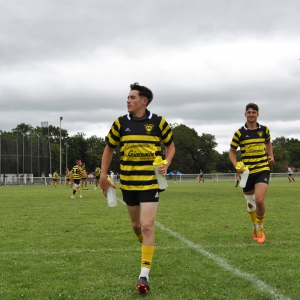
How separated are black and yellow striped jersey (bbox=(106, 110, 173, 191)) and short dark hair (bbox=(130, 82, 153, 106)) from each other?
27cm

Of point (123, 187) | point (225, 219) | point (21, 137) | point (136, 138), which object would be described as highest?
point (21, 137)

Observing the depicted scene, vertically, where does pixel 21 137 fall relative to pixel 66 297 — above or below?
above

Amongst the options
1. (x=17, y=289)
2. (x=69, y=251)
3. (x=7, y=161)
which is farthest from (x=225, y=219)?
(x=7, y=161)

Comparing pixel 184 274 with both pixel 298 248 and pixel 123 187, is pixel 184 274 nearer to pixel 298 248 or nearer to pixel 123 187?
pixel 123 187

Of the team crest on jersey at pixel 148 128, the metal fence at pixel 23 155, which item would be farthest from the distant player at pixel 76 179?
the metal fence at pixel 23 155

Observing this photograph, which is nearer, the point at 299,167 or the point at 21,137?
the point at 21,137

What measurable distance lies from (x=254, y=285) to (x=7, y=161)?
5743 cm

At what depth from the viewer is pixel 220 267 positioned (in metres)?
Answer: 6.01

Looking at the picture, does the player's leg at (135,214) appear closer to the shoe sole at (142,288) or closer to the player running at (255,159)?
the shoe sole at (142,288)

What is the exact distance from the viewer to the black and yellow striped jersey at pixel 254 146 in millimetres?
8336

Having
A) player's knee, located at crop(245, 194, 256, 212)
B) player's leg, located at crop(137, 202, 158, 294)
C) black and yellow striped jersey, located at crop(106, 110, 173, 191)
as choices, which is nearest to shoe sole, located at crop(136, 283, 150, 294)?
player's leg, located at crop(137, 202, 158, 294)

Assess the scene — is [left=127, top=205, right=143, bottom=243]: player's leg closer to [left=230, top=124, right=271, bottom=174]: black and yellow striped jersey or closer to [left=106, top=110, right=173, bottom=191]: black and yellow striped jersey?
[left=106, top=110, right=173, bottom=191]: black and yellow striped jersey

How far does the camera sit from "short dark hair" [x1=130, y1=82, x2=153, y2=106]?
219 inches

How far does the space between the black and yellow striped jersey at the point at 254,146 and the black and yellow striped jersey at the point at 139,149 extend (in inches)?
129
